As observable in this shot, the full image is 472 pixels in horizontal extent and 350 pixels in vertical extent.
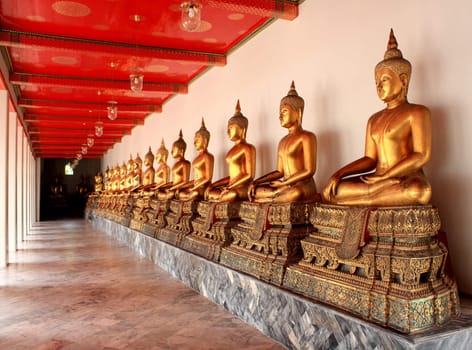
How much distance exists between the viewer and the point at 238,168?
4.59 meters

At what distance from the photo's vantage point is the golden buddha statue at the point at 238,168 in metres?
4.41

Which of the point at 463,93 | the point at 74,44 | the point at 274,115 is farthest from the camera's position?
the point at 74,44

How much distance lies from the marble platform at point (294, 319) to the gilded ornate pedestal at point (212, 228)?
0.39 ft

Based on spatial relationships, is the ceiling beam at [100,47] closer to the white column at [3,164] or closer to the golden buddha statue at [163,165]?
the white column at [3,164]

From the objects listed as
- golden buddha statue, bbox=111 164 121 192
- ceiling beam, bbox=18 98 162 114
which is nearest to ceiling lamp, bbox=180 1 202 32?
ceiling beam, bbox=18 98 162 114

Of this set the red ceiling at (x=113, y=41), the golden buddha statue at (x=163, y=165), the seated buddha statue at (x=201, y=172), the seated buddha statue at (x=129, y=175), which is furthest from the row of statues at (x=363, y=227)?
the seated buddha statue at (x=129, y=175)

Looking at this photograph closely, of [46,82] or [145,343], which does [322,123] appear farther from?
[46,82]

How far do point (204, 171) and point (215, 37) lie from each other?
180 centimetres

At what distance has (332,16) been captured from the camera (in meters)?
3.88

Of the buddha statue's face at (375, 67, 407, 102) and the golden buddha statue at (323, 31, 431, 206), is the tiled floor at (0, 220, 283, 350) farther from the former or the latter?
the buddha statue's face at (375, 67, 407, 102)

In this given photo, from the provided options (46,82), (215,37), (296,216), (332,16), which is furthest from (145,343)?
(46,82)

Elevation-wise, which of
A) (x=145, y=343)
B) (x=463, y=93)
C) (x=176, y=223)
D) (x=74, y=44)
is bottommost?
(x=145, y=343)

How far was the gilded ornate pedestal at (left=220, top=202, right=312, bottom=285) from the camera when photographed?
10.3 ft

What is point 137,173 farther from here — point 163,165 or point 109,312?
point 109,312
